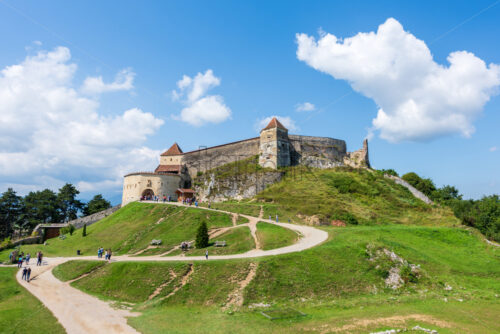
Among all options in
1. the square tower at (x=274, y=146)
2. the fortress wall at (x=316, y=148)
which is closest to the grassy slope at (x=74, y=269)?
the square tower at (x=274, y=146)

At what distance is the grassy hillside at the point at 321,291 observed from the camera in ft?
49.3

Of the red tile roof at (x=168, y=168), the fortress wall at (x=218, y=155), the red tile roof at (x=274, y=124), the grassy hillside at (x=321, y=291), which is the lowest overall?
the grassy hillside at (x=321, y=291)

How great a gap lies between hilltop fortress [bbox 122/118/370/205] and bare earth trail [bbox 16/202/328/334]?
84.3 ft

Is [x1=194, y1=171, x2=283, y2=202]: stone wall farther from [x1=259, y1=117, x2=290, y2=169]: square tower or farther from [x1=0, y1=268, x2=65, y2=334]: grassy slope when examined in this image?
[x1=0, y1=268, x2=65, y2=334]: grassy slope

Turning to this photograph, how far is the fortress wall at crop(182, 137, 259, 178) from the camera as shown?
63.1 m

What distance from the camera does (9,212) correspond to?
59750mm

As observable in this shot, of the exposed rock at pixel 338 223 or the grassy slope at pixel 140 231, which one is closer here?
the grassy slope at pixel 140 231

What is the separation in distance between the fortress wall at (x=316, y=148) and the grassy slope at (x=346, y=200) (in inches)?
211

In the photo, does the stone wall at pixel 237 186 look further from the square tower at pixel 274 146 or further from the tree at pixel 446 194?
the tree at pixel 446 194

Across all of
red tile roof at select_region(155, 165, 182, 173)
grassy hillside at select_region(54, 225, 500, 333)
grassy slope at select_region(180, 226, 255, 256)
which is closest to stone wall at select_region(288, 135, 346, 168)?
red tile roof at select_region(155, 165, 182, 173)

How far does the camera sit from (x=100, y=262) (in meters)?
27.2

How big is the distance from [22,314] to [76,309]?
2.83 m

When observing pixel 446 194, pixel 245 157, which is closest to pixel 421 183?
pixel 446 194

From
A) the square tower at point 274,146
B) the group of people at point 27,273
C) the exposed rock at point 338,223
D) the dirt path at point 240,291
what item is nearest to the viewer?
the dirt path at point 240,291
